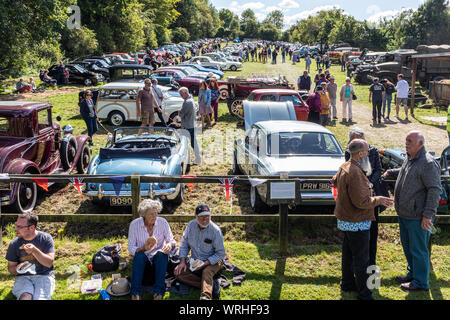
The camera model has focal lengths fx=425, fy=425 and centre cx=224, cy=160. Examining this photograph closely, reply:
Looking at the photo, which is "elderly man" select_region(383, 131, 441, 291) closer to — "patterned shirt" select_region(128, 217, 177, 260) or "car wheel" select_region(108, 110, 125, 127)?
"patterned shirt" select_region(128, 217, 177, 260)

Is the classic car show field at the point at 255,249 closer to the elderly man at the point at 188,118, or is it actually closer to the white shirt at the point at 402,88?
the elderly man at the point at 188,118

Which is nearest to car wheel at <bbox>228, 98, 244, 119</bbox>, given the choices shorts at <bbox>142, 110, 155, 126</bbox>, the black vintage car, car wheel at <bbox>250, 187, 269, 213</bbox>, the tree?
shorts at <bbox>142, 110, 155, 126</bbox>

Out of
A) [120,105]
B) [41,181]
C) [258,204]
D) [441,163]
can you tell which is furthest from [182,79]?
[41,181]

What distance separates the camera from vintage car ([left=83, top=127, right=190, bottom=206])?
756 cm

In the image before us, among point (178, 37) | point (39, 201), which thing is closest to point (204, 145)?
point (39, 201)

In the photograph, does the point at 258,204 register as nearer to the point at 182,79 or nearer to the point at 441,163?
the point at 441,163

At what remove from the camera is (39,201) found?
859cm

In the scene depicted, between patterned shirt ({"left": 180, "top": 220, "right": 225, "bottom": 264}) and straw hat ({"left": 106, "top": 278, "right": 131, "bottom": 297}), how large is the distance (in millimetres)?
719

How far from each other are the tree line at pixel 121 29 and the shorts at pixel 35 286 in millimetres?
18603

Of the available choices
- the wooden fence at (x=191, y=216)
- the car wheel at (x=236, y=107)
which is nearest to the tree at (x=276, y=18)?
the car wheel at (x=236, y=107)

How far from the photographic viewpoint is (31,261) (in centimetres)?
455

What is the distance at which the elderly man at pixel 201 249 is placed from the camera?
5.02 meters

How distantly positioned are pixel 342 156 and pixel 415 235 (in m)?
3.28
